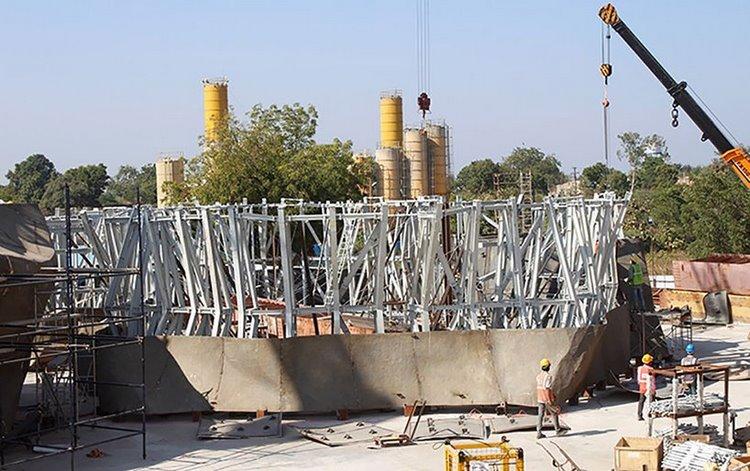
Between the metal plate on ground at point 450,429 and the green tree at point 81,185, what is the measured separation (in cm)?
6915

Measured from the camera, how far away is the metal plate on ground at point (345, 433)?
20.0m

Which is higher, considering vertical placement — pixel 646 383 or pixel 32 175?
pixel 32 175

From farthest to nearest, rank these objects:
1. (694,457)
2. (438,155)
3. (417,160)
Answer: (438,155) < (417,160) < (694,457)

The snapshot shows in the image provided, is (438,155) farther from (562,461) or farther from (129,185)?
(129,185)

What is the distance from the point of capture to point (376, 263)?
23953 mm

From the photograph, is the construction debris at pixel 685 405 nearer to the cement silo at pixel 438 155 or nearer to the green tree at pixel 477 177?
the cement silo at pixel 438 155

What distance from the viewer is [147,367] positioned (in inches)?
877

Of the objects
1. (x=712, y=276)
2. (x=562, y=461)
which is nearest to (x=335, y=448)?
(x=562, y=461)

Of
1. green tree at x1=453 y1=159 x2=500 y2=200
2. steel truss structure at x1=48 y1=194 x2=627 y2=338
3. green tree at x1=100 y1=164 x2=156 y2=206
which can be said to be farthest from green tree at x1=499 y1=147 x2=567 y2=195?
steel truss structure at x1=48 y1=194 x2=627 y2=338

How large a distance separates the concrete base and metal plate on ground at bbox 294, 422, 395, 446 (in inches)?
36.7

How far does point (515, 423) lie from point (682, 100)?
1503 centimetres

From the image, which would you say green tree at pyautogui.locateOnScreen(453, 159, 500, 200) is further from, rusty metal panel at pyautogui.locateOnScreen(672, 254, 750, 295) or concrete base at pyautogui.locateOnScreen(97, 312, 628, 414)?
concrete base at pyautogui.locateOnScreen(97, 312, 628, 414)

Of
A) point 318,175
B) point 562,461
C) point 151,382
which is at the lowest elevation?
point 562,461

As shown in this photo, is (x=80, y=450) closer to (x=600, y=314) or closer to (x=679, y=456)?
(x=679, y=456)
